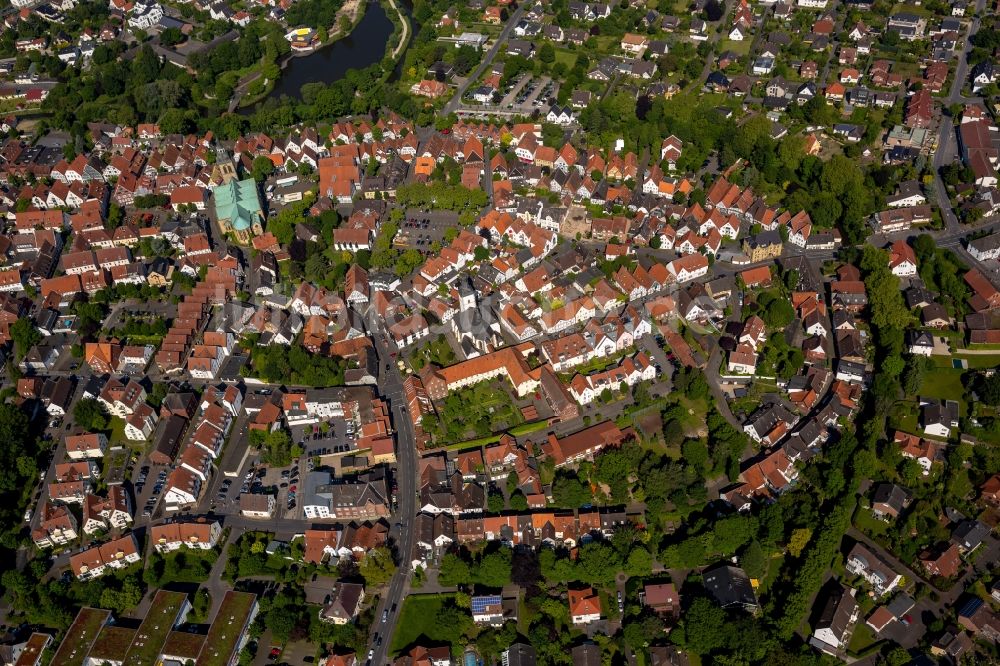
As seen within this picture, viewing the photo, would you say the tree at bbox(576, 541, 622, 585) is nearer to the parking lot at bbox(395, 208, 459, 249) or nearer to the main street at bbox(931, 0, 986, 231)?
the parking lot at bbox(395, 208, 459, 249)

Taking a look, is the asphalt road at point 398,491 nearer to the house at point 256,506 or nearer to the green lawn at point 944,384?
the house at point 256,506

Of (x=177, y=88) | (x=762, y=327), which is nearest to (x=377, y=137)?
(x=177, y=88)

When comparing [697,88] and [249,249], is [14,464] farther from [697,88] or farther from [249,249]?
[697,88]

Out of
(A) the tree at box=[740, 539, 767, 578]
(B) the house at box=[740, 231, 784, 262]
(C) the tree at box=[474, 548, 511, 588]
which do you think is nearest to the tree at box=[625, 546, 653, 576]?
(A) the tree at box=[740, 539, 767, 578]

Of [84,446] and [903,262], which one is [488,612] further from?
[903,262]

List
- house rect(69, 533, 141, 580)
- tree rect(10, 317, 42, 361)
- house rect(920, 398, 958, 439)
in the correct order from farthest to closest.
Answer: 1. tree rect(10, 317, 42, 361)
2. house rect(920, 398, 958, 439)
3. house rect(69, 533, 141, 580)

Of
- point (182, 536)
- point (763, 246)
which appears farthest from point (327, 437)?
point (763, 246)
